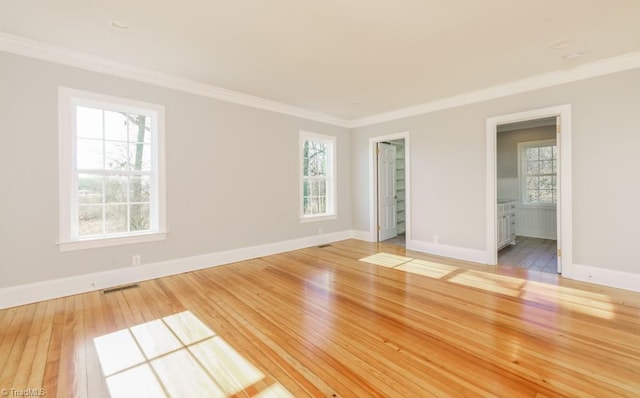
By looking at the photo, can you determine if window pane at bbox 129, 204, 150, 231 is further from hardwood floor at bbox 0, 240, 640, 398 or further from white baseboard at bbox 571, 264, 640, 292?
white baseboard at bbox 571, 264, 640, 292

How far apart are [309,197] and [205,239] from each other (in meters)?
2.22

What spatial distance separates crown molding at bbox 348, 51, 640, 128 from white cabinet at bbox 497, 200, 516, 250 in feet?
6.80

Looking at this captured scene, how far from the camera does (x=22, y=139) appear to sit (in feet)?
9.47

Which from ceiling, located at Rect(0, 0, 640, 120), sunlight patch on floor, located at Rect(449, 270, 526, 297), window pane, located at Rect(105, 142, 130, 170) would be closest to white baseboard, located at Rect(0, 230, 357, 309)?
window pane, located at Rect(105, 142, 130, 170)

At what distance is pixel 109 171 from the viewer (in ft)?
11.2

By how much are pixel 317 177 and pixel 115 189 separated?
3412 millimetres

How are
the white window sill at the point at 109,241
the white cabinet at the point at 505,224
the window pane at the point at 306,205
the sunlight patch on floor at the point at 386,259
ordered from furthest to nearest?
1. the window pane at the point at 306,205
2. the white cabinet at the point at 505,224
3. the sunlight patch on floor at the point at 386,259
4. the white window sill at the point at 109,241

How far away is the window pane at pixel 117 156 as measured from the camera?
343 cm

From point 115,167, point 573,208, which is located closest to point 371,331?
point 573,208

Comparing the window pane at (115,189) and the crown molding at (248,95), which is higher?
the crown molding at (248,95)

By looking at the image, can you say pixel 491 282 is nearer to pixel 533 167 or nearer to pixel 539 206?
pixel 539 206

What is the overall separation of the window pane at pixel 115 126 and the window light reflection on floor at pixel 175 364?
236 cm

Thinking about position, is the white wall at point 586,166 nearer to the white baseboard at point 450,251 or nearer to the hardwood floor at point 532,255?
the white baseboard at point 450,251

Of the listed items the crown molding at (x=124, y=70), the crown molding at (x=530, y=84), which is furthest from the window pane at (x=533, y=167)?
the crown molding at (x=124, y=70)
